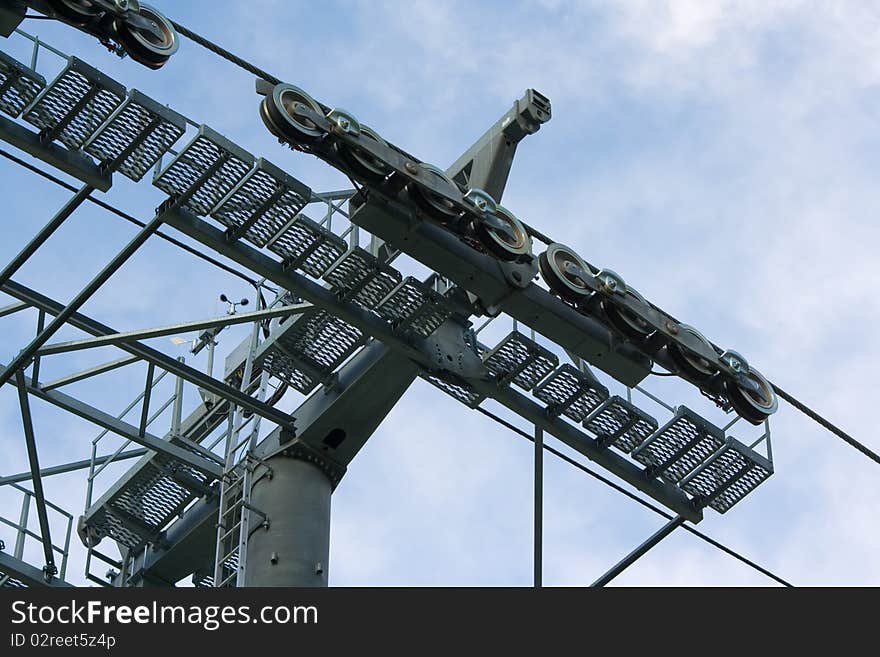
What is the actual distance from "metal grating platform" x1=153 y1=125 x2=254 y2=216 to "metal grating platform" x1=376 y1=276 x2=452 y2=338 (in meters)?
2.75

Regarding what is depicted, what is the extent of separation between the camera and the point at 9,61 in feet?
88.7

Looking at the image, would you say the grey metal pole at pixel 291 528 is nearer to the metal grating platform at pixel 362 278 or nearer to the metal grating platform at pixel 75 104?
the metal grating platform at pixel 362 278

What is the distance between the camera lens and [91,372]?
1222 inches

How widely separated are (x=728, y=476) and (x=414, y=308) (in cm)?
555

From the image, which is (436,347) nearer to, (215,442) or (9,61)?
(215,442)

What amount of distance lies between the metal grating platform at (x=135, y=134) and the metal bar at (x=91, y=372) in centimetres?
404

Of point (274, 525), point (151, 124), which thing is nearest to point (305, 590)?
point (274, 525)

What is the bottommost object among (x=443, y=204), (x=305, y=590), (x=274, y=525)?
(x=305, y=590)

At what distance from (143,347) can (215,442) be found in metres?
3.29

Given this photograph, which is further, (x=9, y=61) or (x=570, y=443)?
(x=570, y=443)

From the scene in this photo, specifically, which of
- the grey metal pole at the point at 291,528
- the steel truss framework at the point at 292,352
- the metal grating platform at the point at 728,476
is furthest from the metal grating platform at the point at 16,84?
the metal grating platform at the point at 728,476

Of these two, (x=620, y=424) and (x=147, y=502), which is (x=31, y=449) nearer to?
(x=147, y=502)

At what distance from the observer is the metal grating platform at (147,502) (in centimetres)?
3222

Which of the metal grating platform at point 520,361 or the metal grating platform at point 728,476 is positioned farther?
the metal grating platform at point 728,476
